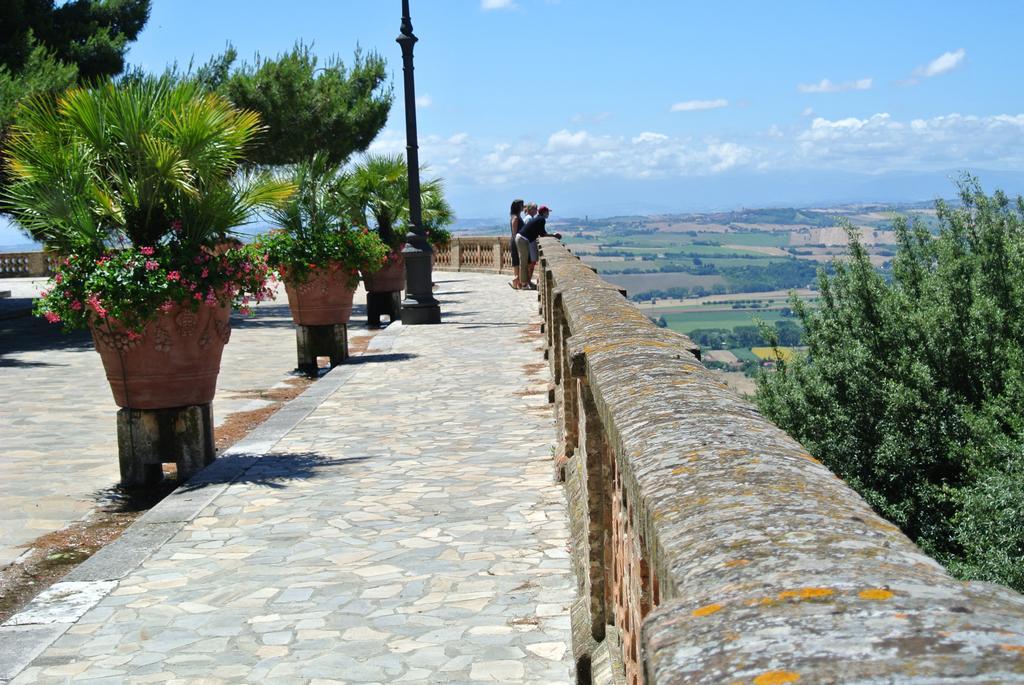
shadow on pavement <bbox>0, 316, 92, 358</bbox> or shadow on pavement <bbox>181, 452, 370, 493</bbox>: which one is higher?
shadow on pavement <bbox>0, 316, 92, 358</bbox>

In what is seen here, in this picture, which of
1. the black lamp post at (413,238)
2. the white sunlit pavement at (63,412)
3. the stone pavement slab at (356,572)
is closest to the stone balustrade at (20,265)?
the white sunlit pavement at (63,412)

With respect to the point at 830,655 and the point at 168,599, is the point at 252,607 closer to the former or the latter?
the point at 168,599

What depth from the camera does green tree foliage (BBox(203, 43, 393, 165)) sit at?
84.5 feet

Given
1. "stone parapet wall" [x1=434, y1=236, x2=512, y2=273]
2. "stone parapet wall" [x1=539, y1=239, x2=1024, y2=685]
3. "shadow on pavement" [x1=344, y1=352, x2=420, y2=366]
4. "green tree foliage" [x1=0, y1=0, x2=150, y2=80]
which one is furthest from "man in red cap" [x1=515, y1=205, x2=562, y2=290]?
"stone parapet wall" [x1=539, y1=239, x2=1024, y2=685]

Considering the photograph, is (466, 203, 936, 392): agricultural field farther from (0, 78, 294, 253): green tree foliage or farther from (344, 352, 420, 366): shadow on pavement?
(0, 78, 294, 253): green tree foliage

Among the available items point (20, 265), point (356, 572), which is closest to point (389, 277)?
point (356, 572)

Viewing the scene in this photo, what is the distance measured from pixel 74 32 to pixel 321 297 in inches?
509

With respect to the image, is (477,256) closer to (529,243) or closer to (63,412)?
(529,243)

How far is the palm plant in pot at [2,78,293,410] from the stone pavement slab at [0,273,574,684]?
37.2 inches

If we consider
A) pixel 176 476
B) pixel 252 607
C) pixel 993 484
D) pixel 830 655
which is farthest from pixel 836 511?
pixel 993 484

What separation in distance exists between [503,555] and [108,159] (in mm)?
4261

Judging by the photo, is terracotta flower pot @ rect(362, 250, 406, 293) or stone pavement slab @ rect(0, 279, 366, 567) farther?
terracotta flower pot @ rect(362, 250, 406, 293)

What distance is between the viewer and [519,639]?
15.4ft

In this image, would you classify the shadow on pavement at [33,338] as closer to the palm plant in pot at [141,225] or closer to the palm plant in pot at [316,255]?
the palm plant in pot at [316,255]
